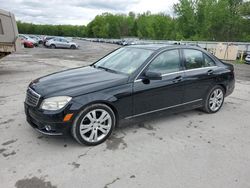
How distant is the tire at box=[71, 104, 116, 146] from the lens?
3.44 meters

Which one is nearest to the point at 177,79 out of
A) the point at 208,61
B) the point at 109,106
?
the point at 208,61

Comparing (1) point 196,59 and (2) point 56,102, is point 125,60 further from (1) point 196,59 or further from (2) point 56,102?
(2) point 56,102

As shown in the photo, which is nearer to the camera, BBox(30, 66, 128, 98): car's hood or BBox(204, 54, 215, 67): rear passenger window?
BBox(30, 66, 128, 98): car's hood

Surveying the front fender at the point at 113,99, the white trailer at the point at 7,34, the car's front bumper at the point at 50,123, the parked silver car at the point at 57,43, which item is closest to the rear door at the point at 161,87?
the front fender at the point at 113,99

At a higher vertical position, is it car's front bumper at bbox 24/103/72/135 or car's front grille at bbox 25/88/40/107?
car's front grille at bbox 25/88/40/107

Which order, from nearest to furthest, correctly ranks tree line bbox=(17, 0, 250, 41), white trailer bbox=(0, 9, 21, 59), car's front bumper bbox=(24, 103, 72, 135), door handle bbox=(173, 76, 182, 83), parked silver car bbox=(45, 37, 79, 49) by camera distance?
car's front bumper bbox=(24, 103, 72, 135), door handle bbox=(173, 76, 182, 83), white trailer bbox=(0, 9, 21, 59), parked silver car bbox=(45, 37, 79, 49), tree line bbox=(17, 0, 250, 41)

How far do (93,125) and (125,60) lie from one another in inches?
58.5

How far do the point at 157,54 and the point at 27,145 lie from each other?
2602 mm

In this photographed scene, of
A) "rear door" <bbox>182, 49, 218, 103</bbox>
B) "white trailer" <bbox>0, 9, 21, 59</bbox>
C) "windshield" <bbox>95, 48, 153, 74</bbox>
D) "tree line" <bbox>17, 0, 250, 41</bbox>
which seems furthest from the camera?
"tree line" <bbox>17, 0, 250, 41</bbox>

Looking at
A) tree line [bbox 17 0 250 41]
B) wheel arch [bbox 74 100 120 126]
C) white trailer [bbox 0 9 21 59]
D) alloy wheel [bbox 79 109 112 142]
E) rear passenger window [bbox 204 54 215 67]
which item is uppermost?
tree line [bbox 17 0 250 41]

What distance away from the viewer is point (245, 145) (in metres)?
3.76

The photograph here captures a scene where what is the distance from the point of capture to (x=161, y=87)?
13.6 ft

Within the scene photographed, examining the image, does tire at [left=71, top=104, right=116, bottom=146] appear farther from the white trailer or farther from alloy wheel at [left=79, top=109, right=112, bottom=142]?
the white trailer

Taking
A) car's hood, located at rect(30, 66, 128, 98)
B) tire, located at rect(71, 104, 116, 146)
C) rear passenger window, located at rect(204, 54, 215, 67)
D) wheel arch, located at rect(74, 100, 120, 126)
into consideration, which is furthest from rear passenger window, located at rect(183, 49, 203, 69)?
tire, located at rect(71, 104, 116, 146)
